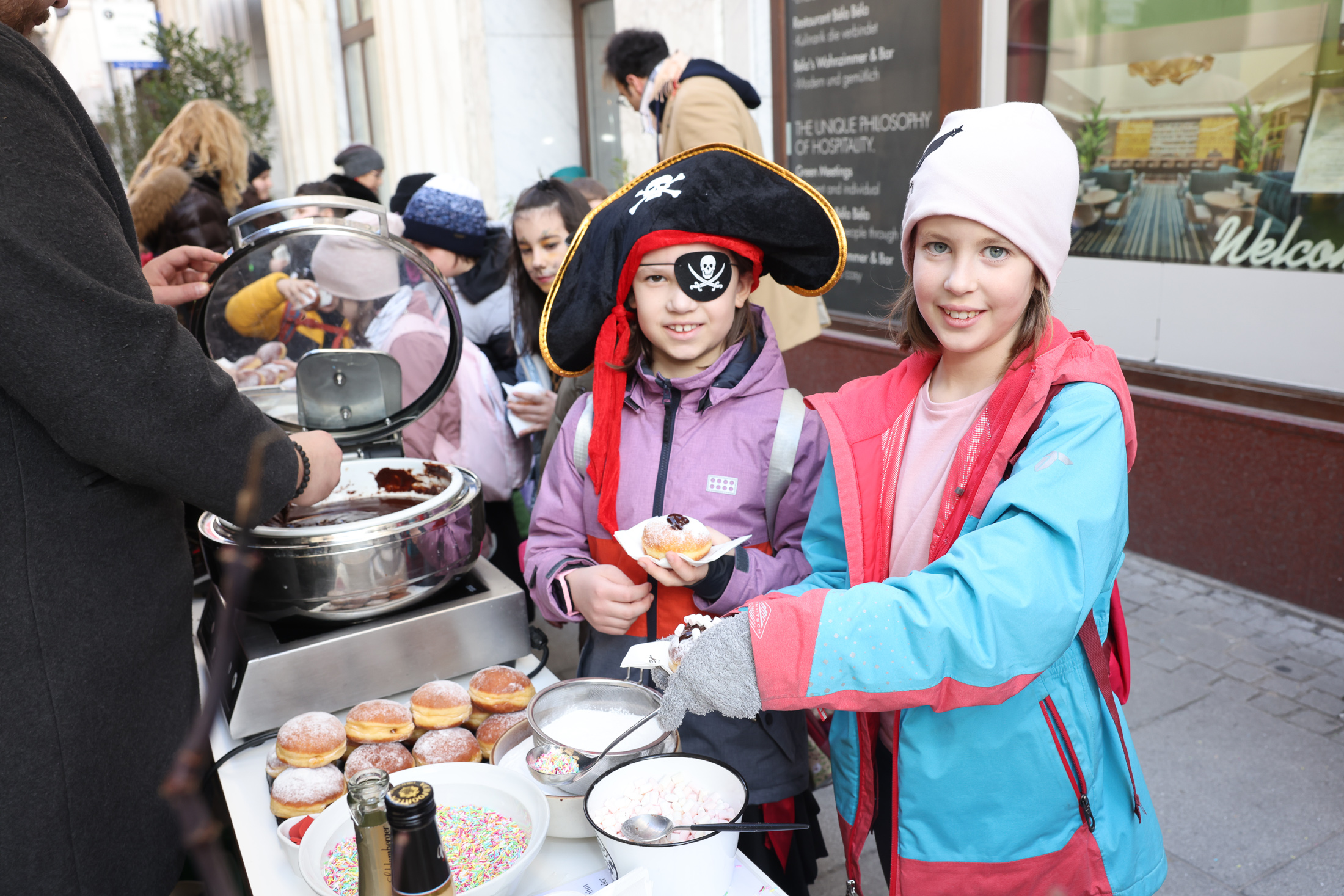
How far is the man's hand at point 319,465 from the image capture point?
1626 millimetres

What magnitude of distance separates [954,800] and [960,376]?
0.68m

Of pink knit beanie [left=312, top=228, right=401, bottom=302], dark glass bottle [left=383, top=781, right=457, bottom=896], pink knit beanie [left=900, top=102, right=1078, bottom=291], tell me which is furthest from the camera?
pink knit beanie [left=312, top=228, right=401, bottom=302]

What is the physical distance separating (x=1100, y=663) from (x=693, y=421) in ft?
2.91

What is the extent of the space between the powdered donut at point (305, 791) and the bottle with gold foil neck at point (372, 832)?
1.67ft

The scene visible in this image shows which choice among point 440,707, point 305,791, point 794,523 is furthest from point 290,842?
point 794,523

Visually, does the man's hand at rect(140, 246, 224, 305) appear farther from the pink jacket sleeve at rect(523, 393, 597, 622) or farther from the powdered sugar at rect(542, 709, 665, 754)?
the powdered sugar at rect(542, 709, 665, 754)

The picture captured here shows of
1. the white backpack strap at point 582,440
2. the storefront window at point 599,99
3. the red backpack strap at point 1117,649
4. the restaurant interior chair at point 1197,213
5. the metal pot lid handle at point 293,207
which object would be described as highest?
the storefront window at point 599,99

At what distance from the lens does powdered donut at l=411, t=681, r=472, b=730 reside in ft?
5.46

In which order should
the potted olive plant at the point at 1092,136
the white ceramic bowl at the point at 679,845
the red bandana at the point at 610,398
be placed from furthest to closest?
the potted olive plant at the point at 1092,136, the red bandana at the point at 610,398, the white ceramic bowl at the point at 679,845

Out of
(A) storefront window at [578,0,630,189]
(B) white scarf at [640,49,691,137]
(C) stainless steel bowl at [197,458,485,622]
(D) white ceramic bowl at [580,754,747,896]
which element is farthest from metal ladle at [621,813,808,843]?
(A) storefront window at [578,0,630,189]

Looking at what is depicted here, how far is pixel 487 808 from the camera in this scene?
1405 mm

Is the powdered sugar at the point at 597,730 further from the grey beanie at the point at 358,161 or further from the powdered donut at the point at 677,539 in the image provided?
the grey beanie at the point at 358,161

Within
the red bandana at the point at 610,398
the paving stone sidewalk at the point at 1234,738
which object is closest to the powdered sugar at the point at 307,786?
the red bandana at the point at 610,398

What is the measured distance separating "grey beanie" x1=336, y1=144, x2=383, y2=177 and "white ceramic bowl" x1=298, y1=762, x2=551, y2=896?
22.3 feet
